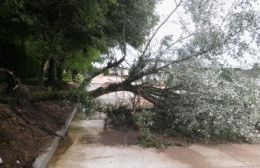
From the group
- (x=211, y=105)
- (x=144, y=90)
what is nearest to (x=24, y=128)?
(x=144, y=90)

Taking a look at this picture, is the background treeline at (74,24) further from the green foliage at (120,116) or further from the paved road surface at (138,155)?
the paved road surface at (138,155)

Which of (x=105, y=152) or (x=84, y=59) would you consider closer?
(x=105, y=152)

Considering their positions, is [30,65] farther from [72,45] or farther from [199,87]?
[199,87]

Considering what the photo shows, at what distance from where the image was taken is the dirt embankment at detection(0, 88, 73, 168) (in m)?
6.92

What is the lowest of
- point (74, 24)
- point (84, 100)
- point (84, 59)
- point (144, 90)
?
point (84, 100)

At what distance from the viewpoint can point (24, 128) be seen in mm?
8711

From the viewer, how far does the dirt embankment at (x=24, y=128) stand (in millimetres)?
6923

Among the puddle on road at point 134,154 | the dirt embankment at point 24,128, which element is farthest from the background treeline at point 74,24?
the puddle on road at point 134,154

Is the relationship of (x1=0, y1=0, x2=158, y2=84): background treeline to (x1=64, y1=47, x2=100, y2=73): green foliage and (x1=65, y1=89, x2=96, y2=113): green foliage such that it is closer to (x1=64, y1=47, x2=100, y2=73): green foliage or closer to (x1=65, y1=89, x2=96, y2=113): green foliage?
(x1=64, y1=47, x2=100, y2=73): green foliage

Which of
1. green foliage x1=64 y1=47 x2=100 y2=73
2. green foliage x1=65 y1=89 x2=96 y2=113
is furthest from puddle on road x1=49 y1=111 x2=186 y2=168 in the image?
green foliage x1=64 y1=47 x2=100 y2=73

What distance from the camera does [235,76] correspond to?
10.8 metres

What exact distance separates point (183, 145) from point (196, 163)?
158cm

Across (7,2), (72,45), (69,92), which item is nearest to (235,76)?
(69,92)

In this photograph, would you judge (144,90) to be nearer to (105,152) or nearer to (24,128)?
(105,152)
